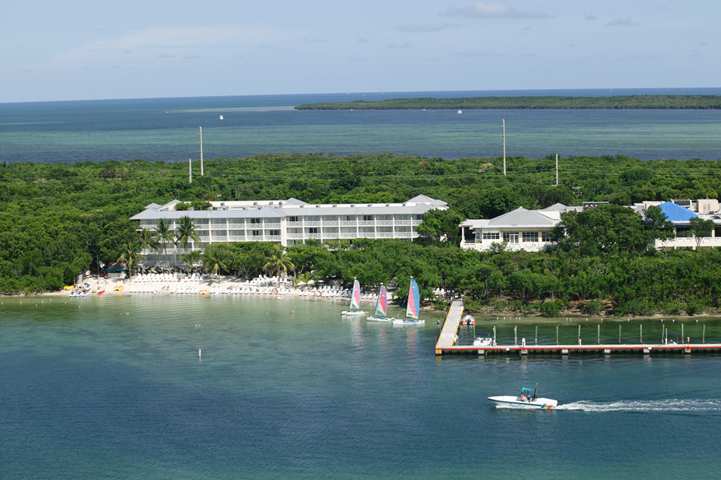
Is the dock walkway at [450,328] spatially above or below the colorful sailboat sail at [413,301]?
below

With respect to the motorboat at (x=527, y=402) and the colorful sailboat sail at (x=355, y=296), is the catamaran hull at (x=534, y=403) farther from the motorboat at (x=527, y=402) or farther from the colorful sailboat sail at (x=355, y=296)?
the colorful sailboat sail at (x=355, y=296)

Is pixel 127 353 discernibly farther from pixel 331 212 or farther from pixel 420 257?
pixel 331 212

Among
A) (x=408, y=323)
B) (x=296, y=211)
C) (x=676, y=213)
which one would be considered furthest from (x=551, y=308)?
(x=296, y=211)

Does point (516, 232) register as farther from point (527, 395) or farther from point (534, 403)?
point (534, 403)

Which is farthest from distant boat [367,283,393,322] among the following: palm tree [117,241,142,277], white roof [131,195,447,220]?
palm tree [117,241,142,277]

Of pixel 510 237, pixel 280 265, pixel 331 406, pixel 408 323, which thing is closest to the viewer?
pixel 331 406

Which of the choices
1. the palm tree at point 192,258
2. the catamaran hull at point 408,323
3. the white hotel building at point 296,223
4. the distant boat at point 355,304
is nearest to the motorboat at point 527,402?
the catamaran hull at point 408,323
